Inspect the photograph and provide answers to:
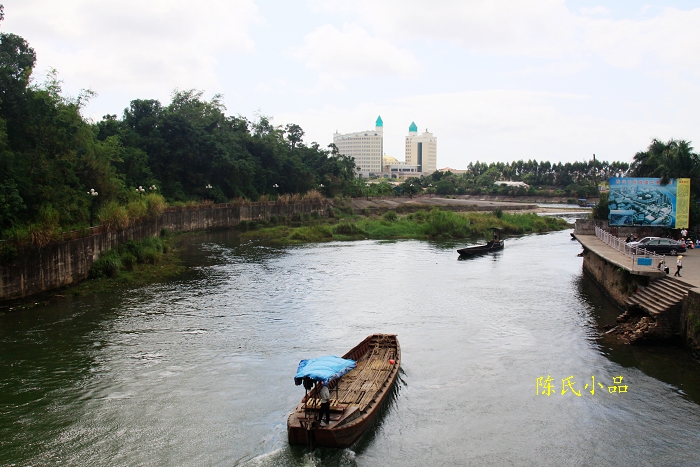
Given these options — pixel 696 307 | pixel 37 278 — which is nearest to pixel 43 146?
pixel 37 278

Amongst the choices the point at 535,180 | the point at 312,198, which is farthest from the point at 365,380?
the point at 535,180

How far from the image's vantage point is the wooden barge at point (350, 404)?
15.4m

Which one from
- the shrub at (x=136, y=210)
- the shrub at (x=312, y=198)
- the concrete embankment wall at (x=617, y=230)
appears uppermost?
the shrub at (x=312, y=198)

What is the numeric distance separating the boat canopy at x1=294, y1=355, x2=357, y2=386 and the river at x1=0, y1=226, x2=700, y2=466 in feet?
6.28

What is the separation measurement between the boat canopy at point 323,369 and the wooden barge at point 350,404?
33 centimetres

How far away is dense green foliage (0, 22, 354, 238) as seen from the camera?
36.1 meters

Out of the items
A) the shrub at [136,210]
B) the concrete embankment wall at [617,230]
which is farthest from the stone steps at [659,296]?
the shrub at [136,210]

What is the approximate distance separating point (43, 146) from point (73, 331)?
64.7ft

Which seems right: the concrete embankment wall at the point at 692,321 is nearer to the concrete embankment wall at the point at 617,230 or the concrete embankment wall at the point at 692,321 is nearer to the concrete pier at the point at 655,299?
the concrete pier at the point at 655,299

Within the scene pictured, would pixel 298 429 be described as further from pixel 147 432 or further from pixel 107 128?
pixel 107 128

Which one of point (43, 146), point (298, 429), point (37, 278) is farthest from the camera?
point (43, 146)

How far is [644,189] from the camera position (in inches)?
1608

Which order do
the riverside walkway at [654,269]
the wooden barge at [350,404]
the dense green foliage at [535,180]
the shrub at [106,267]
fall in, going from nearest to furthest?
the wooden barge at [350,404] → the riverside walkway at [654,269] → the shrub at [106,267] → the dense green foliage at [535,180]

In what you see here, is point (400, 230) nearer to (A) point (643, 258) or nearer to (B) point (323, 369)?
(A) point (643, 258)
